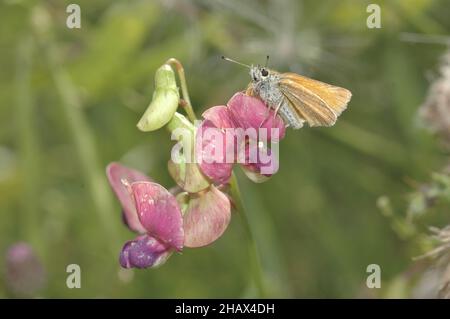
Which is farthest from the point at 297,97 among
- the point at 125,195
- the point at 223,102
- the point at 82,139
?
the point at 223,102

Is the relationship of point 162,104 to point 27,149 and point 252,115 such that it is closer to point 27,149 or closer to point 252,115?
point 252,115

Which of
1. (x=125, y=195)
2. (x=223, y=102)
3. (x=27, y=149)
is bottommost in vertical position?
(x=125, y=195)

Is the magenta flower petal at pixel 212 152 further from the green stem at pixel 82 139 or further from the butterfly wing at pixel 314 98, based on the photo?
the green stem at pixel 82 139

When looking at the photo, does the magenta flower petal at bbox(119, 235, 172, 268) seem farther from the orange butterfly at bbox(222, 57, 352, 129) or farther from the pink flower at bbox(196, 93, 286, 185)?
the orange butterfly at bbox(222, 57, 352, 129)

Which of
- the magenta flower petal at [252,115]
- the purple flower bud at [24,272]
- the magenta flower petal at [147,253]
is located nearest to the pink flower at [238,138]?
the magenta flower petal at [252,115]
